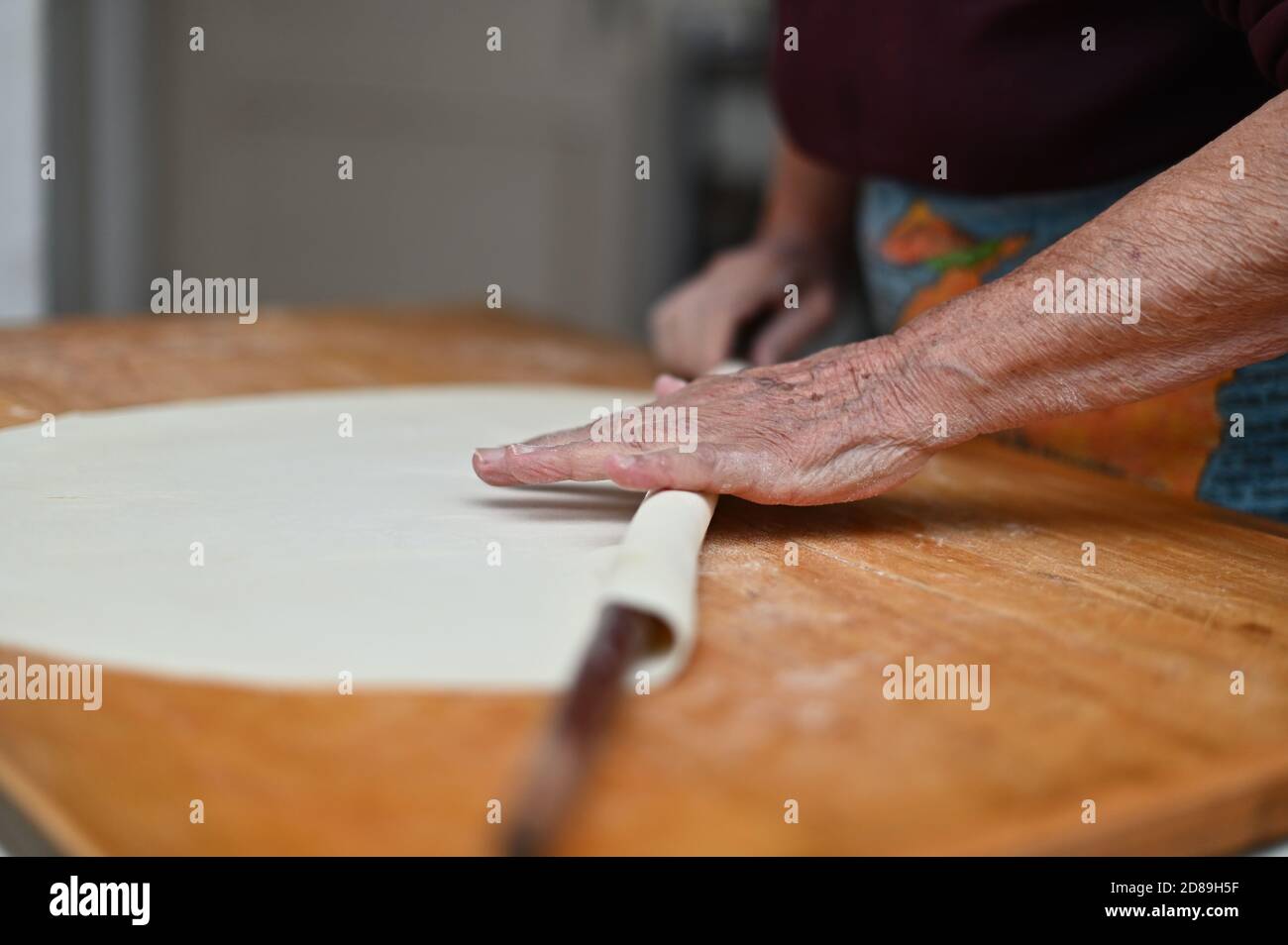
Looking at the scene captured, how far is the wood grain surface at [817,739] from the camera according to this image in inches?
21.5

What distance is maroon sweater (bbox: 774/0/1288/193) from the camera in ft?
3.78

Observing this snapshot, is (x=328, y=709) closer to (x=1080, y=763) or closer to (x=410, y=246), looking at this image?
(x=1080, y=763)

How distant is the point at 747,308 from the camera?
5.28ft

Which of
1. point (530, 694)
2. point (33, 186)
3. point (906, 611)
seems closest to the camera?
point (530, 694)

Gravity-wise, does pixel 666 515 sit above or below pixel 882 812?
above

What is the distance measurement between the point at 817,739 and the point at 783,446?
36cm

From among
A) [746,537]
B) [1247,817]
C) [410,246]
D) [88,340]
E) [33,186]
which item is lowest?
[1247,817]

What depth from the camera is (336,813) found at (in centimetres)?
55

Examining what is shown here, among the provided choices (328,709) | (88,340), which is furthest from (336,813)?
(88,340)

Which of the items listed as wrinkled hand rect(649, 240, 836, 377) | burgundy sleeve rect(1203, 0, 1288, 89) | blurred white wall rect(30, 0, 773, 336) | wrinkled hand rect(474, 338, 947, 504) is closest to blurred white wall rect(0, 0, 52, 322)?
blurred white wall rect(30, 0, 773, 336)

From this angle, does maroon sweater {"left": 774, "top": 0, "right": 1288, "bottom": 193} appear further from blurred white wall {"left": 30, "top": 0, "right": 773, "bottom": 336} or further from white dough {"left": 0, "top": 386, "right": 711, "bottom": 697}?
blurred white wall {"left": 30, "top": 0, "right": 773, "bottom": 336}

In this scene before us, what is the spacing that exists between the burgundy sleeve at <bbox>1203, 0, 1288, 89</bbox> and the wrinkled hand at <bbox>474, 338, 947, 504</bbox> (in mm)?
327

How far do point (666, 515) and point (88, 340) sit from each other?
3.58 ft

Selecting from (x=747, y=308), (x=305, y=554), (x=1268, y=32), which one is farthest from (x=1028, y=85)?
(x=305, y=554)
